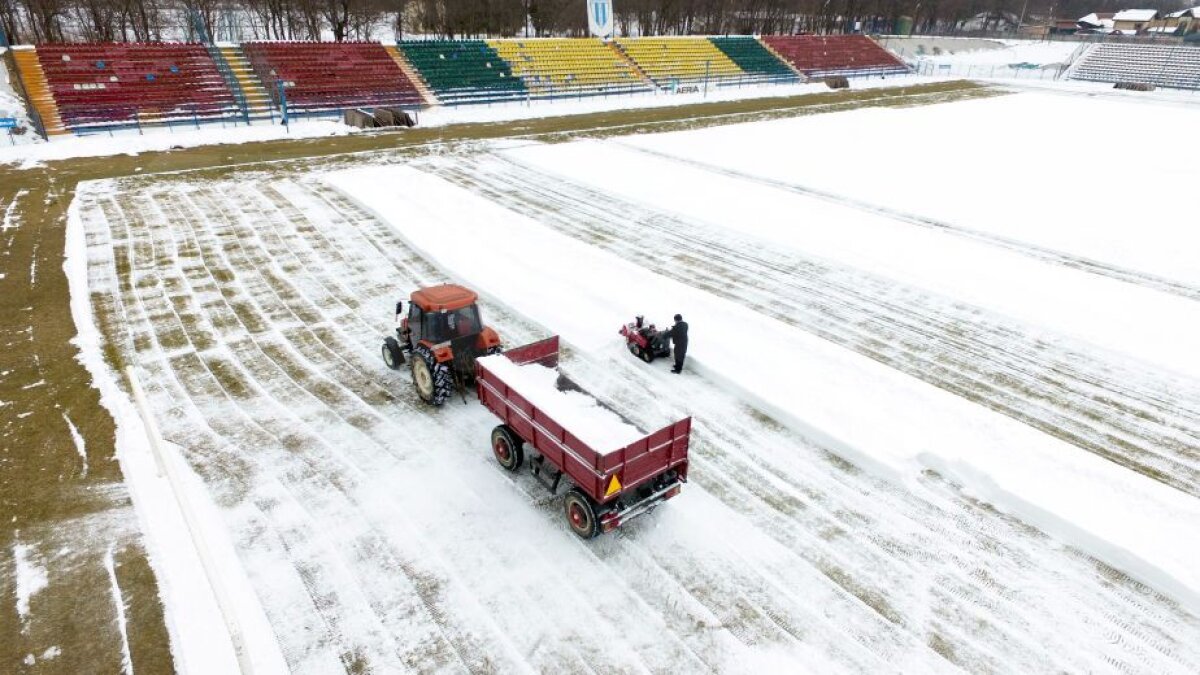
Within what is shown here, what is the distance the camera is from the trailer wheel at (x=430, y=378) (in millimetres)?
9547

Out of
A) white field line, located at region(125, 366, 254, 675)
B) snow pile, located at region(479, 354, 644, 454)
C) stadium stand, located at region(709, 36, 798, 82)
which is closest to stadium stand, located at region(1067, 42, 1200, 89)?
stadium stand, located at region(709, 36, 798, 82)

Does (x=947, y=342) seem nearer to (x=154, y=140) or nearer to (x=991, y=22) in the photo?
(x=154, y=140)

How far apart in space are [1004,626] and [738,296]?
8.62m

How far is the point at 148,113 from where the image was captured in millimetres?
29219

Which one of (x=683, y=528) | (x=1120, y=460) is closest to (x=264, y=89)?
(x=683, y=528)

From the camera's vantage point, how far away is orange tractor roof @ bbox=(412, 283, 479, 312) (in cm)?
951

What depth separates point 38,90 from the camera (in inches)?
1140

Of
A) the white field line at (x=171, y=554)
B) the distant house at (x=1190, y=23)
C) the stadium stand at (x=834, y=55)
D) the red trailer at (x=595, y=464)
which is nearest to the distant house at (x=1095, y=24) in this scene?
the distant house at (x=1190, y=23)

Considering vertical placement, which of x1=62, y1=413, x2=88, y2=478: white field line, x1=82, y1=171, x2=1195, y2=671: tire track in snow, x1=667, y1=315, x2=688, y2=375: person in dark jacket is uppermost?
x1=667, y1=315, x2=688, y2=375: person in dark jacket

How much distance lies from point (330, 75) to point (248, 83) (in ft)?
14.6

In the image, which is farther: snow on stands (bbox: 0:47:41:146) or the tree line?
the tree line

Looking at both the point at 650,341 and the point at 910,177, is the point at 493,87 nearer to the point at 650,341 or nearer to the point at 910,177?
the point at 910,177

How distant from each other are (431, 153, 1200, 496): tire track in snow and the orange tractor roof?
6475 mm

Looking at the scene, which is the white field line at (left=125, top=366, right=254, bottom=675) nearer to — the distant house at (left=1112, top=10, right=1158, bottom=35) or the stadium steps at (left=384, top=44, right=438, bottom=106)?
the stadium steps at (left=384, top=44, right=438, bottom=106)
